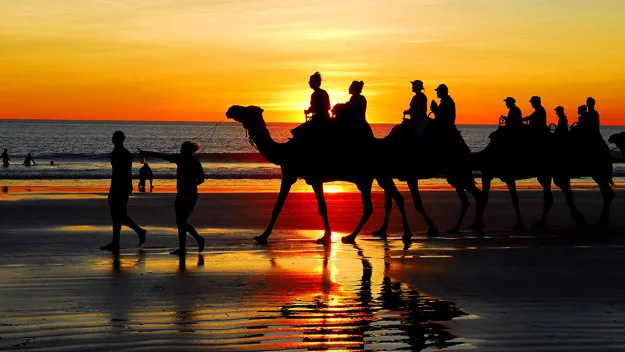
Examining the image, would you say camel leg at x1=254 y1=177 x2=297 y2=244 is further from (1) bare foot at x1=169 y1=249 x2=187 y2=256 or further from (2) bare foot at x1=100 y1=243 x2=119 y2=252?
(2) bare foot at x1=100 y1=243 x2=119 y2=252

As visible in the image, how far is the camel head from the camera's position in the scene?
1723 cm

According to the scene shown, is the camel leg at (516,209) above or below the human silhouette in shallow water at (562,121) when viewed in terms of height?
below

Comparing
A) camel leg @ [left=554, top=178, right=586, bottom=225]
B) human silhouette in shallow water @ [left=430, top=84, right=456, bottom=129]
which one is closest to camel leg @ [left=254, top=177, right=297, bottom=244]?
human silhouette in shallow water @ [left=430, top=84, right=456, bottom=129]

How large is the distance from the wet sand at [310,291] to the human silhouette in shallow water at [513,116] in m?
2.05

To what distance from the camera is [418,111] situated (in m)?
18.4

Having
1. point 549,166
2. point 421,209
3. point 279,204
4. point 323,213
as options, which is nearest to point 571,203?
point 549,166

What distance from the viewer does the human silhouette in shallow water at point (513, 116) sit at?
19859 mm

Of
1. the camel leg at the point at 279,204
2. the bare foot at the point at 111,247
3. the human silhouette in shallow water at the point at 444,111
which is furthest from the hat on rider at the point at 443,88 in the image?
the bare foot at the point at 111,247

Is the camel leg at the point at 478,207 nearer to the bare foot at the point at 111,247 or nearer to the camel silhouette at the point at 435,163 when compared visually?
the camel silhouette at the point at 435,163

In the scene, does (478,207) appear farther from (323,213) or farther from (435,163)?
(323,213)

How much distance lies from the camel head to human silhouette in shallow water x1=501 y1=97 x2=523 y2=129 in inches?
202

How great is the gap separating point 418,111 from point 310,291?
734 cm

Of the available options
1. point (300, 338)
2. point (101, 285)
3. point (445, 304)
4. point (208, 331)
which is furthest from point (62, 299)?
point (445, 304)

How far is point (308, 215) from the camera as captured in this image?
23.3 m
